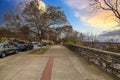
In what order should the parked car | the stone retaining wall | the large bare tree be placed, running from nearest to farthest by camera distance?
the stone retaining wall
the parked car
the large bare tree

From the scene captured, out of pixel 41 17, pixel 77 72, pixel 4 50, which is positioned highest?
pixel 41 17

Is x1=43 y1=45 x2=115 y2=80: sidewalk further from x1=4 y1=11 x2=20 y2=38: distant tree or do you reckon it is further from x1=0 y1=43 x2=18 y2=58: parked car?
x1=4 y1=11 x2=20 y2=38: distant tree

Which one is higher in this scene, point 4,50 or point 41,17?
point 41,17

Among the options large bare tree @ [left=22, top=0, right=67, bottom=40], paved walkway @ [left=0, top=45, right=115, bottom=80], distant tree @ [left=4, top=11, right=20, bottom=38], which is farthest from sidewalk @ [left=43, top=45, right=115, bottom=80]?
distant tree @ [left=4, top=11, right=20, bottom=38]

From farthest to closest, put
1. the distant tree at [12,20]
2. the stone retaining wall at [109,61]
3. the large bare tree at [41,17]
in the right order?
1. the distant tree at [12,20]
2. the large bare tree at [41,17]
3. the stone retaining wall at [109,61]

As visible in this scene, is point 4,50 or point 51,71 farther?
point 4,50

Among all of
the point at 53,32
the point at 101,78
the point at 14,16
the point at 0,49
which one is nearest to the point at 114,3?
the point at 101,78

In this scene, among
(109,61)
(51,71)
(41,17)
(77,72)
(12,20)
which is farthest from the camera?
(12,20)

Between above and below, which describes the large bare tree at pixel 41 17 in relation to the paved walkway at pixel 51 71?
above

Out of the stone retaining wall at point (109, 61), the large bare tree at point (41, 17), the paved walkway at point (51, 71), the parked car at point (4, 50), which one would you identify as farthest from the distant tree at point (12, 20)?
the stone retaining wall at point (109, 61)

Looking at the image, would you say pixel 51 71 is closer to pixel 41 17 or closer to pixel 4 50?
pixel 4 50

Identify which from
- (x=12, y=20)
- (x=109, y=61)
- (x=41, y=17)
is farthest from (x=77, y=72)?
(x=12, y=20)

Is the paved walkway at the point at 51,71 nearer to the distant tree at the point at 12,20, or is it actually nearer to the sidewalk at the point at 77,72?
the sidewalk at the point at 77,72

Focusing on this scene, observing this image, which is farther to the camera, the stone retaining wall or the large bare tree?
the large bare tree
